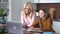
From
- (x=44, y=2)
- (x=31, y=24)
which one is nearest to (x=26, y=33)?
(x=31, y=24)

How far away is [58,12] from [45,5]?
456 millimetres

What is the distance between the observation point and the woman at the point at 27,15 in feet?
10.7

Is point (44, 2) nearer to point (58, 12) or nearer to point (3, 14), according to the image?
point (58, 12)

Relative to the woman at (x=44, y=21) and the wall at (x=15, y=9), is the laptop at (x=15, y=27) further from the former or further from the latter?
the wall at (x=15, y=9)

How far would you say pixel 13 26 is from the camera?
98.3 inches

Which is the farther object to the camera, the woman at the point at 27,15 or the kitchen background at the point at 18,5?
the kitchen background at the point at 18,5

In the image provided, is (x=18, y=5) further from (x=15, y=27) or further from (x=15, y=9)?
(x=15, y=27)

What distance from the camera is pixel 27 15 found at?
132 inches

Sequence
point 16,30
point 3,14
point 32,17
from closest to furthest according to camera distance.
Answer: point 16,30 < point 3,14 < point 32,17

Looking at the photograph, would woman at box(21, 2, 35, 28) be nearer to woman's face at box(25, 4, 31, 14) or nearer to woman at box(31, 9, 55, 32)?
woman's face at box(25, 4, 31, 14)

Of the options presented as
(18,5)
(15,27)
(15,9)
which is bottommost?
(15,27)

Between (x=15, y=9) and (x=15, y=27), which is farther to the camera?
(x=15, y=9)

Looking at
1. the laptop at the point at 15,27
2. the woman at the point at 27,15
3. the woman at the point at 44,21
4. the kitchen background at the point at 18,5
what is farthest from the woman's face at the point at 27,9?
the kitchen background at the point at 18,5

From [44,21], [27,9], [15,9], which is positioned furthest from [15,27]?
[15,9]
